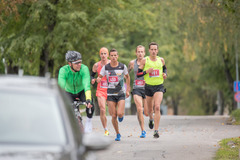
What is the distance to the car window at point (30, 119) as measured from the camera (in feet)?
15.1

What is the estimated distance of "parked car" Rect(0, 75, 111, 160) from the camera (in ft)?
14.5

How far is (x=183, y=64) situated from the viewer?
46000 millimetres

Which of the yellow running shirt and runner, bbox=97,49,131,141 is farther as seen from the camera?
the yellow running shirt

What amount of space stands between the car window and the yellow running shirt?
350 inches

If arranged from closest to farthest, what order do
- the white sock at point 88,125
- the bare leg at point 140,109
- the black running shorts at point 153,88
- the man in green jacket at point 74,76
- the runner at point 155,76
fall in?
1. the man in green jacket at point 74,76
2. the white sock at point 88,125
3. the runner at point 155,76
4. the black running shorts at point 153,88
5. the bare leg at point 140,109

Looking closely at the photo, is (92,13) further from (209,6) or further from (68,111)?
(68,111)

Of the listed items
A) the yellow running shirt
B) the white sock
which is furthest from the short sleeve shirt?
the white sock

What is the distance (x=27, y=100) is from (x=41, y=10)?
64.9 ft

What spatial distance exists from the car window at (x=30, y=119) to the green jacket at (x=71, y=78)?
5200 millimetres

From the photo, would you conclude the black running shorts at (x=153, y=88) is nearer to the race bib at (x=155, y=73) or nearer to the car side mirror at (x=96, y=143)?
the race bib at (x=155, y=73)

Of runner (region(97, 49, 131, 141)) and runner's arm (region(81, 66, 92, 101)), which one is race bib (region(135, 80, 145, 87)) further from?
runner's arm (region(81, 66, 92, 101))

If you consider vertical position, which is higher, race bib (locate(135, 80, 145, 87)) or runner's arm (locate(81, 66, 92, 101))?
runner's arm (locate(81, 66, 92, 101))

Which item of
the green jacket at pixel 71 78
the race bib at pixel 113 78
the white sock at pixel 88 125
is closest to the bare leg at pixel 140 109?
the race bib at pixel 113 78

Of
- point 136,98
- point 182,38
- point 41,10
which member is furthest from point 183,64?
point 136,98
